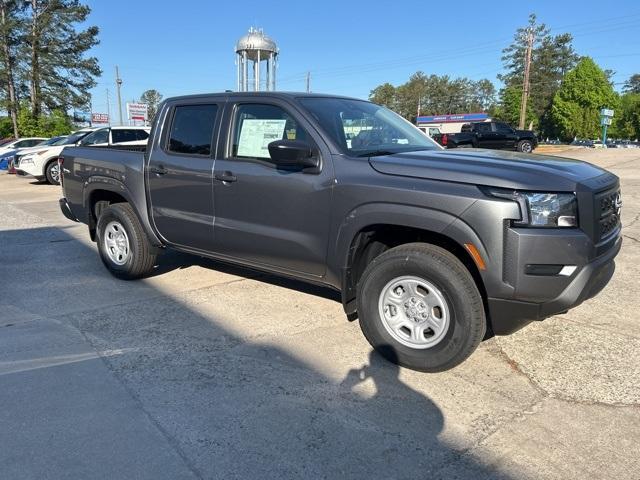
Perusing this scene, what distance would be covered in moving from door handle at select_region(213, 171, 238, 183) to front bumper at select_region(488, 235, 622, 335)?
2.24 m

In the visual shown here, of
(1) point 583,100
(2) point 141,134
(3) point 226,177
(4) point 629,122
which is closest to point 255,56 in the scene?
(2) point 141,134

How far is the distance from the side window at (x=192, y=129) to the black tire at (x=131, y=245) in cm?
92

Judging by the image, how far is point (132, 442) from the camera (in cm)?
278

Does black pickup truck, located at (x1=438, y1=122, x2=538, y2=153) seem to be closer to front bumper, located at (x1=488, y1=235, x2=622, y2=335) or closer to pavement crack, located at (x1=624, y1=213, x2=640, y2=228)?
pavement crack, located at (x1=624, y1=213, x2=640, y2=228)

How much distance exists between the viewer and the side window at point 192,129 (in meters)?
4.66

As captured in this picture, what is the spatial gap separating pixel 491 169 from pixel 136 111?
1387 inches

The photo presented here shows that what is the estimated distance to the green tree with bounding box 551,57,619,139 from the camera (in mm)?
60938

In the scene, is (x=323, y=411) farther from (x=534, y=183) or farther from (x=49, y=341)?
(x=49, y=341)

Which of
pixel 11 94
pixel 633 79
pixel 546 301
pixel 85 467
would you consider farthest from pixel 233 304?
pixel 633 79

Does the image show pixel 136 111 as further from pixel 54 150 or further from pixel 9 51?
pixel 54 150

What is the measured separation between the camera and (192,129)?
4.81 metres

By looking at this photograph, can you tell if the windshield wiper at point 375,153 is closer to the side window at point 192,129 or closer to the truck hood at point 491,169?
the truck hood at point 491,169

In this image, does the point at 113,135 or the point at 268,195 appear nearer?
the point at 268,195

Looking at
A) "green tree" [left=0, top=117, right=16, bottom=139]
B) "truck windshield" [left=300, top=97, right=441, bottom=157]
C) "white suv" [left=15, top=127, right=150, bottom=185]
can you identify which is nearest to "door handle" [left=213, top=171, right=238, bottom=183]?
"truck windshield" [left=300, top=97, right=441, bottom=157]
